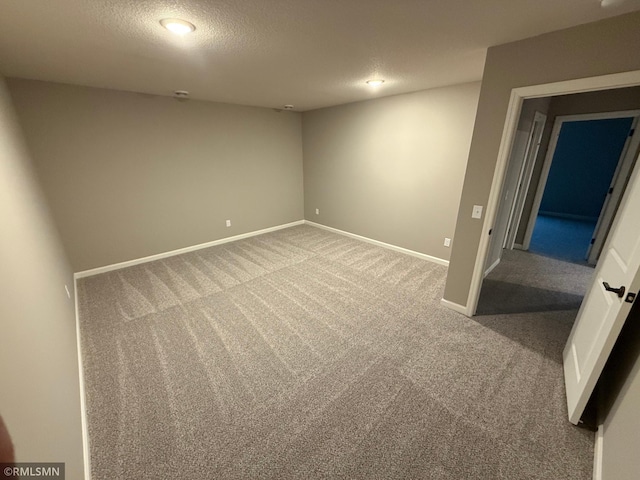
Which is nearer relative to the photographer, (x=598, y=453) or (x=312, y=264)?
(x=598, y=453)

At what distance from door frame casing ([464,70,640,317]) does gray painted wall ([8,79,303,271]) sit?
3851 millimetres

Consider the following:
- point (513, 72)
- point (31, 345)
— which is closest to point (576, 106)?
point (513, 72)

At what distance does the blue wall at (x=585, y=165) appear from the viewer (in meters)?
5.58

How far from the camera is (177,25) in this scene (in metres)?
1.56

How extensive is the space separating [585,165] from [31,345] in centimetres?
915

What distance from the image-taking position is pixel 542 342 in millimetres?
2256

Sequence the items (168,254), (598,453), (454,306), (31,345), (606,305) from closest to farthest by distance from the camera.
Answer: (31,345), (598,453), (606,305), (454,306), (168,254)

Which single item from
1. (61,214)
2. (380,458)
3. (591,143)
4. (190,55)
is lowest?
(380,458)

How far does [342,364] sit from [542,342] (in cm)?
181

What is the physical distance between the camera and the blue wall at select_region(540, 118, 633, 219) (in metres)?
5.58

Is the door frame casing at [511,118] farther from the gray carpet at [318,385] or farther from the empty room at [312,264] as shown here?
the gray carpet at [318,385]

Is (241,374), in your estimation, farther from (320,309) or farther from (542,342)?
(542,342)

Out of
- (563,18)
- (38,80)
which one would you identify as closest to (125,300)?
(38,80)

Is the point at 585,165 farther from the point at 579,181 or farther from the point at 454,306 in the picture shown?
the point at 454,306
